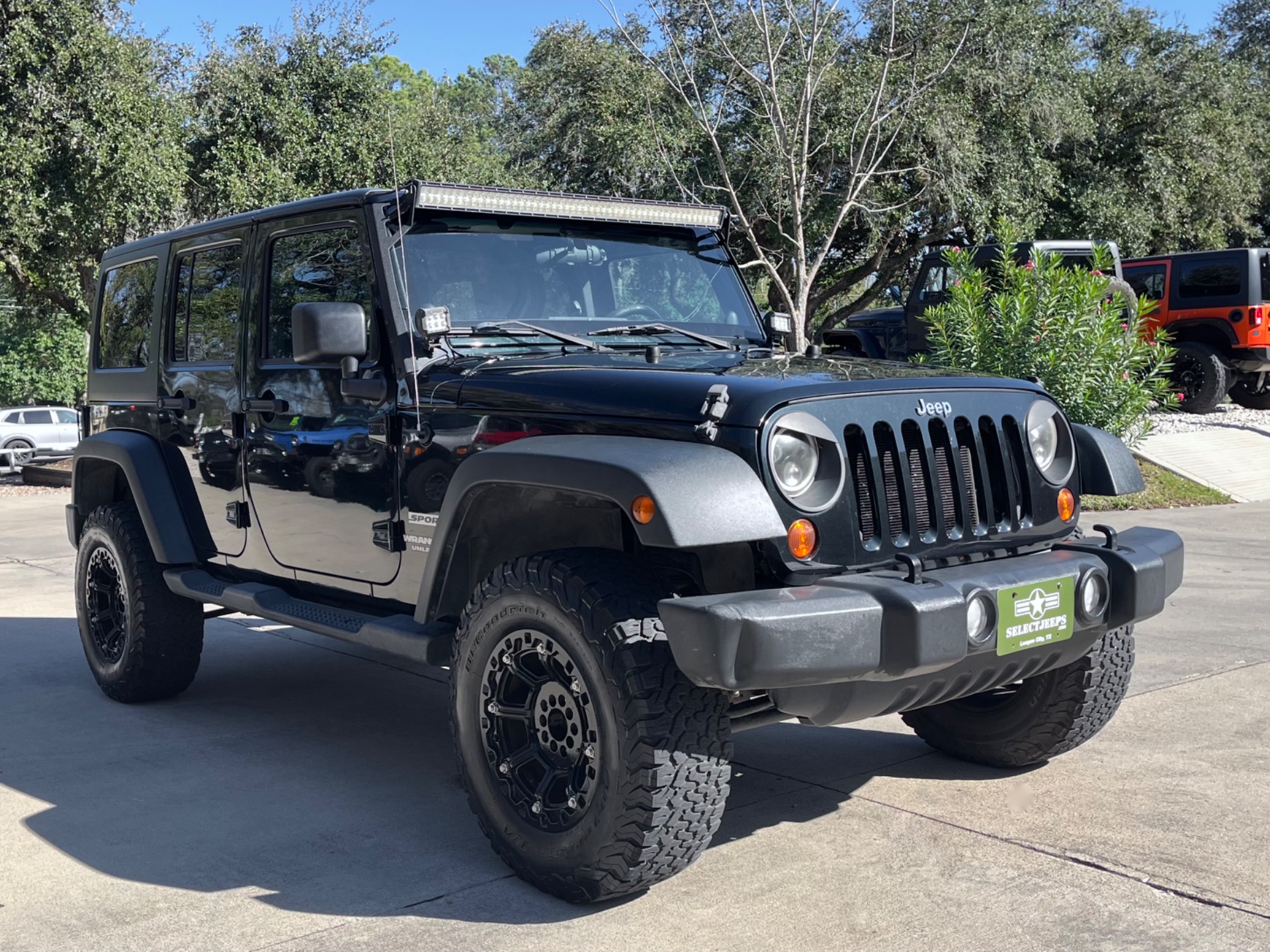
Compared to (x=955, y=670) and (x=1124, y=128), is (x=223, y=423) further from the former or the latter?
(x=1124, y=128)

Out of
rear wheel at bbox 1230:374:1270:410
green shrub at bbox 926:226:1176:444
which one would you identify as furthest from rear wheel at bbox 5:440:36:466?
rear wheel at bbox 1230:374:1270:410

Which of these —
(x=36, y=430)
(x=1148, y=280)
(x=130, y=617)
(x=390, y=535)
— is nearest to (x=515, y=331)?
(x=390, y=535)

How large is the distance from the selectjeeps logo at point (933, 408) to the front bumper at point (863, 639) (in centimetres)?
43

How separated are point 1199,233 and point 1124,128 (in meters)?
2.91

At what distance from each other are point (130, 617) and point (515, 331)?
7.58 feet

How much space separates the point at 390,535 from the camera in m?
4.22

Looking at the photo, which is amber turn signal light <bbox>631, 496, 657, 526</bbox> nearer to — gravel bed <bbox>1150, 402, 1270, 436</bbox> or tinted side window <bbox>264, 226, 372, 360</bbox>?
tinted side window <bbox>264, 226, 372, 360</bbox>

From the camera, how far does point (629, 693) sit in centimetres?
316

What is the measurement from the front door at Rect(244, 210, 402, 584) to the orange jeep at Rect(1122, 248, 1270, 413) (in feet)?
51.2

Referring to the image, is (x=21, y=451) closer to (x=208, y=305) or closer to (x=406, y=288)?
(x=208, y=305)

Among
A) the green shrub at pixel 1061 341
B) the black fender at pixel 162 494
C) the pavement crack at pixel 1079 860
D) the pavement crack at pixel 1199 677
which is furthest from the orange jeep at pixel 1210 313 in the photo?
the black fender at pixel 162 494

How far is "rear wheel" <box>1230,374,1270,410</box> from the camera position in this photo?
763 inches

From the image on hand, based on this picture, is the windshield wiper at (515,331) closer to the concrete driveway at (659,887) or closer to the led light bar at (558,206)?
the led light bar at (558,206)

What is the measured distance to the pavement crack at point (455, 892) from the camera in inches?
135
